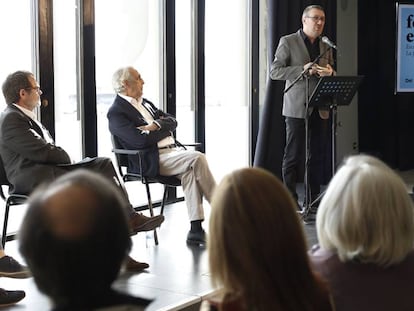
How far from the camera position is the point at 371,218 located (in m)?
1.53

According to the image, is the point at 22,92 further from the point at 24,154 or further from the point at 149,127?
the point at 149,127

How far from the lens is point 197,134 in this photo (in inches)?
243

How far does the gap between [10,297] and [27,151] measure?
84 centimetres

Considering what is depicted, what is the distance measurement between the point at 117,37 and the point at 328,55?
1623mm

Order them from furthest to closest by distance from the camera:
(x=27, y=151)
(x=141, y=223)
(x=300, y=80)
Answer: (x=300, y=80) → (x=141, y=223) → (x=27, y=151)

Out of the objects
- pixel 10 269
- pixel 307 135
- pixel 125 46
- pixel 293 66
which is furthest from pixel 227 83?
pixel 10 269

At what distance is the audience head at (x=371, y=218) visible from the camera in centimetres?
154

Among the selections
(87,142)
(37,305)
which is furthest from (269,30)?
(37,305)

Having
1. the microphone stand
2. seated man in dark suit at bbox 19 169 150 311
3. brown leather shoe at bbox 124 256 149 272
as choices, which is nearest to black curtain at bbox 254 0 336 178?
the microphone stand

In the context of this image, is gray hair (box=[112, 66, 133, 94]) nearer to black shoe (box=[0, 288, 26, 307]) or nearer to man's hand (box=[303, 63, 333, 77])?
man's hand (box=[303, 63, 333, 77])

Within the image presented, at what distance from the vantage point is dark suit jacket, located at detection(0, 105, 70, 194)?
3.54 m

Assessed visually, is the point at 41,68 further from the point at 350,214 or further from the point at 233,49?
the point at 350,214

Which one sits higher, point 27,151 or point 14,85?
point 14,85

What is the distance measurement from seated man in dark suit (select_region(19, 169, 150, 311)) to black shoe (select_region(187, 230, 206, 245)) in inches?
128
